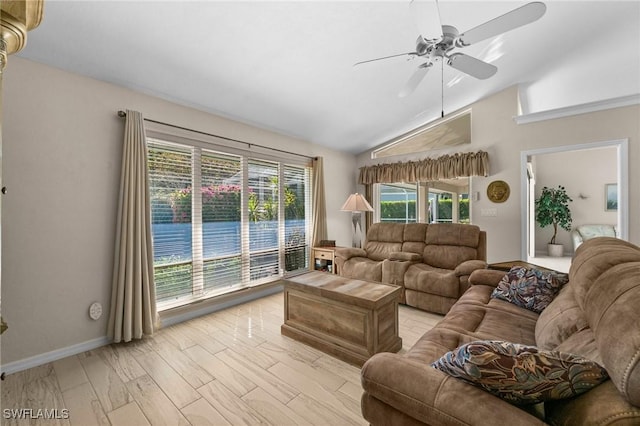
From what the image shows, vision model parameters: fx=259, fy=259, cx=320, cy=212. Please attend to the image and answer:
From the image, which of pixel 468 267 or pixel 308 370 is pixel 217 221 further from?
pixel 468 267

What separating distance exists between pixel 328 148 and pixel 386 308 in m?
3.42

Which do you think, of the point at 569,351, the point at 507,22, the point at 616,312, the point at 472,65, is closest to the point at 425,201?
the point at 472,65

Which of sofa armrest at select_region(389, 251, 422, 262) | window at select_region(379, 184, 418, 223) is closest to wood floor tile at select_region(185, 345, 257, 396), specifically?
sofa armrest at select_region(389, 251, 422, 262)

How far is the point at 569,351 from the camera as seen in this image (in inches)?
43.5

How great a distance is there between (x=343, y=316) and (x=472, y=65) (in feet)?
7.27

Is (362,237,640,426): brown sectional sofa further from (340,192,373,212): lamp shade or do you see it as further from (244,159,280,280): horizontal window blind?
(340,192,373,212): lamp shade

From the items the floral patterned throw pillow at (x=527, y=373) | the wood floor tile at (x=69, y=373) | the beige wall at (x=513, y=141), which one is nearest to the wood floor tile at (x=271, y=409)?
the floral patterned throw pillow at (x=527, y=373)

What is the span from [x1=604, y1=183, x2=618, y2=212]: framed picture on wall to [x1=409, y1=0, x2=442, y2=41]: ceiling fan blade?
7.47 metres

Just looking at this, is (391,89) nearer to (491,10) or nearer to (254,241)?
(491,10)

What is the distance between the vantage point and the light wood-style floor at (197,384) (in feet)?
5.13

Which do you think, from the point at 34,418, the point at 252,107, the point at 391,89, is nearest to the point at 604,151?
the point at 391,89

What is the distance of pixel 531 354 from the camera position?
0.84 metres

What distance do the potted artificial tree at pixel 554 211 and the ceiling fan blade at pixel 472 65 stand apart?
596cm

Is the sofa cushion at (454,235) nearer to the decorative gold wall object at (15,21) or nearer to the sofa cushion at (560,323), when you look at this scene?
the sofa cushion at (560,323)
